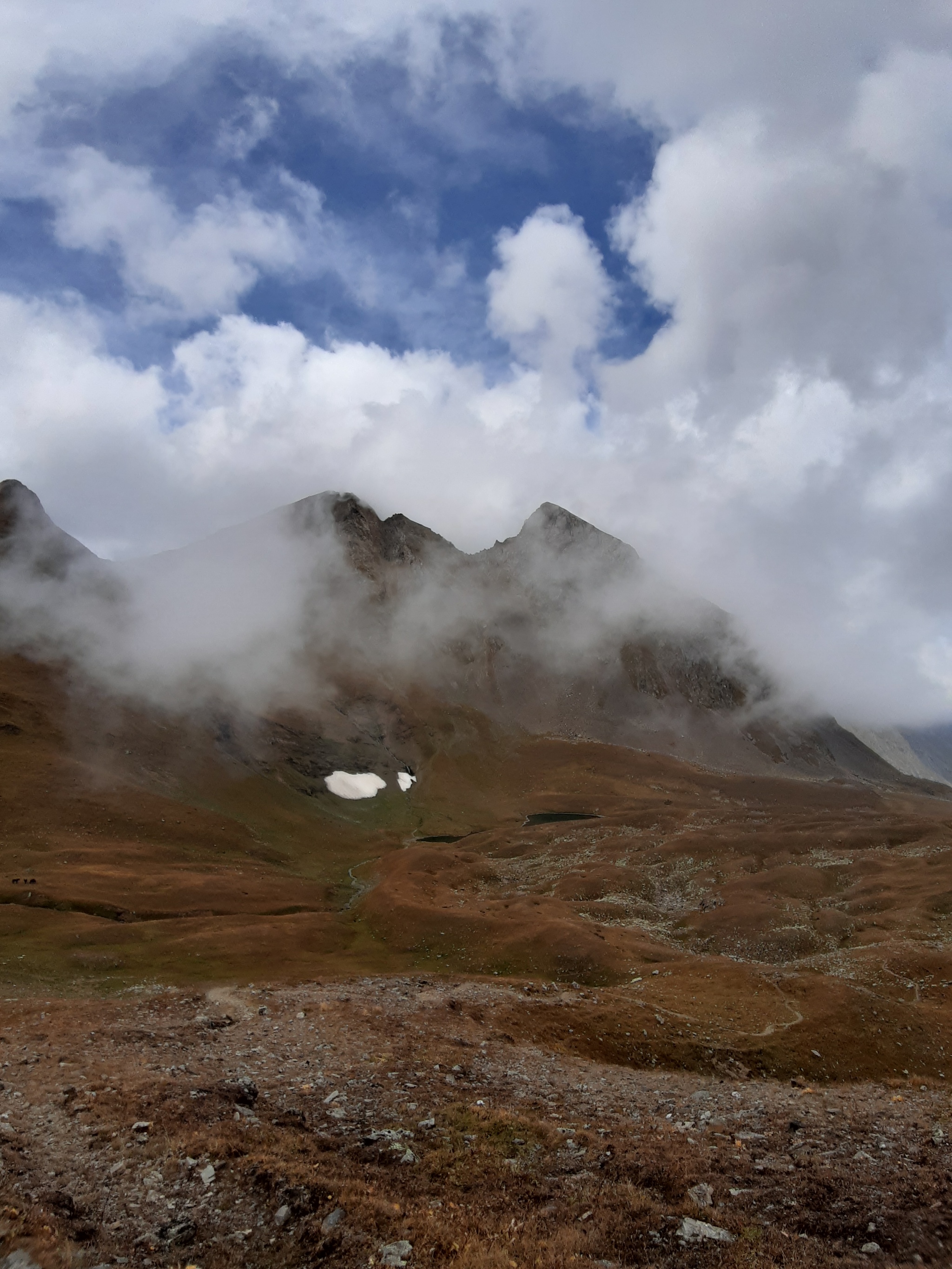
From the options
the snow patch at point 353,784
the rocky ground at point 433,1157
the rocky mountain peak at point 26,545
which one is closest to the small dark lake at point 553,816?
the snow patch at point 353,784

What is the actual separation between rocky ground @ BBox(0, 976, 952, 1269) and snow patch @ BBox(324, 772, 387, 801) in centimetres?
13858

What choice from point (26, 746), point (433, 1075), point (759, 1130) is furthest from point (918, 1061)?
point (26, 746)

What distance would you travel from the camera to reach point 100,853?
8800cm

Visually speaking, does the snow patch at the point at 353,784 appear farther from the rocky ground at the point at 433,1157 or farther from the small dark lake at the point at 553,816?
the rocky ground at the point at 433,1157

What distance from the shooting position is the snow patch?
167250 millimetres

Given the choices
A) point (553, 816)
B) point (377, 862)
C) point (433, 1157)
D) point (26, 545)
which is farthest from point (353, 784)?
point (433, 1157)

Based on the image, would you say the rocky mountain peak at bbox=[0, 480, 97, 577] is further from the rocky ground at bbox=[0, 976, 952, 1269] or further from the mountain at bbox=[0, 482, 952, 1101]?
the rocky ground at bbox=[0, 976, 952, 1269]

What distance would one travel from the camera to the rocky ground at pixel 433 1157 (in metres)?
12.5

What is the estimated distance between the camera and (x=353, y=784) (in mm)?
171875

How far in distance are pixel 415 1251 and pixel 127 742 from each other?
146 meters

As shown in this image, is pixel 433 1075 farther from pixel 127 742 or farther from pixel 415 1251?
pixel 127 742

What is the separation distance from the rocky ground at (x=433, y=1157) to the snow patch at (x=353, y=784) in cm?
13858

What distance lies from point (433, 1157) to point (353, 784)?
159761 millimetres

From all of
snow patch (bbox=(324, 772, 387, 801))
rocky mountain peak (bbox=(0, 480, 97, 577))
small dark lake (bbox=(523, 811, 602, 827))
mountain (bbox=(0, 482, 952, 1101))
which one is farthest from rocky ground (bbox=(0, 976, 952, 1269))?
rocky mountain peak (bbox=(0, 480, 97, 577))
